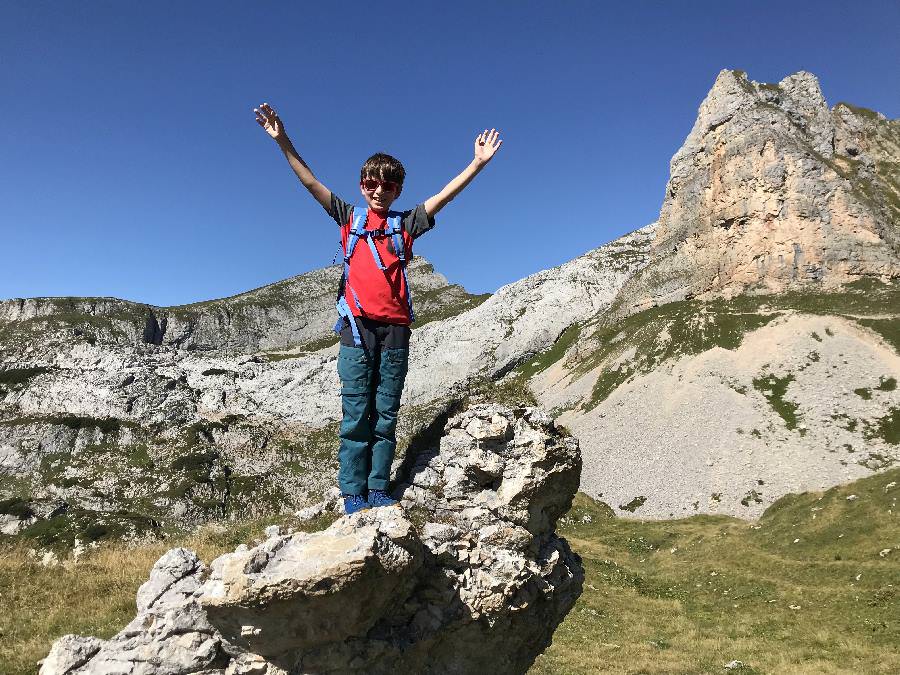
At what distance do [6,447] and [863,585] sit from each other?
68.4 meters

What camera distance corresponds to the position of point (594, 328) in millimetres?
85062

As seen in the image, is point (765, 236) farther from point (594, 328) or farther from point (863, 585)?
point (863, 585)

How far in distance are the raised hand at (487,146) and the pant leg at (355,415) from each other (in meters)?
2.90

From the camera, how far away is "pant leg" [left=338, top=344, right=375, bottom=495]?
20.9 ft

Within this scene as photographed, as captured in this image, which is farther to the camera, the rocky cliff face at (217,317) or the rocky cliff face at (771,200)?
the rocky cliff face at (217,317)

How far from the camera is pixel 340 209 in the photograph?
6.73 meters

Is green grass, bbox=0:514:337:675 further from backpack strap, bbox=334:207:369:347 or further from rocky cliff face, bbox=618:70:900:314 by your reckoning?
rocky cliff face, bbox=618:70:900:314

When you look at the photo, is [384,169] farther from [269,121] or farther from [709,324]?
[709,324]

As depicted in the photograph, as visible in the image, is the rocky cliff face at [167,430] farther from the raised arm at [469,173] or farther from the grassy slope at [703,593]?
the raised arm at [469,173]

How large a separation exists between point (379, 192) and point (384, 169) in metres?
0.30

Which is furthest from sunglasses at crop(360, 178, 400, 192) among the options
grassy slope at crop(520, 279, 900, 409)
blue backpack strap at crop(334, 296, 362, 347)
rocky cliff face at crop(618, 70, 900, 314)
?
rocky cliff face at crop(618, 70, 900, 314)

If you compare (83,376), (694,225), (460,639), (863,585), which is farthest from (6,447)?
(694,225)

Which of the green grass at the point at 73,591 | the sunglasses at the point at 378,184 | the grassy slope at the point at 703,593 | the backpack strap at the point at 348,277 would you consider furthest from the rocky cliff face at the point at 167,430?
the sunglasses at the point at 378,184

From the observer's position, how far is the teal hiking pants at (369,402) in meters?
6.37
